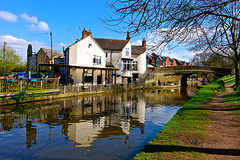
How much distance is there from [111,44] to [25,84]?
25.8 m

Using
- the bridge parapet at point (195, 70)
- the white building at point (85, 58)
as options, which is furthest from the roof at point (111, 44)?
the bridge parapet at point (195, 70)

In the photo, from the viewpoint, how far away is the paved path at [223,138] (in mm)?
5266

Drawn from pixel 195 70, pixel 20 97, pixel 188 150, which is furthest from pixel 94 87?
pixel 195 70

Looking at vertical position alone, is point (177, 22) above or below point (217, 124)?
above

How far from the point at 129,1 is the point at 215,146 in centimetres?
563

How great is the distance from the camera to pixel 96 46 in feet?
112

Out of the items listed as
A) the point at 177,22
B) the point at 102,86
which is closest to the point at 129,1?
the point at 177,22

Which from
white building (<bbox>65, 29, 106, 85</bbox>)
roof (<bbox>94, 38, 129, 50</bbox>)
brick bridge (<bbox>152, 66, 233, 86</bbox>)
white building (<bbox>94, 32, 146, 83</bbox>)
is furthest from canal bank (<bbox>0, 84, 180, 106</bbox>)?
brick bridge (<bbox>152, 66, 233, 86</bbox>)

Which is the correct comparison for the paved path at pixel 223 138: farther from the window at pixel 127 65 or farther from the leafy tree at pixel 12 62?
the leafy tree at pixel 12 62

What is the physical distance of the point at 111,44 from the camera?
41.5 metres

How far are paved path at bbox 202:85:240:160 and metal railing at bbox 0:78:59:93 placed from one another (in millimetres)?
17645

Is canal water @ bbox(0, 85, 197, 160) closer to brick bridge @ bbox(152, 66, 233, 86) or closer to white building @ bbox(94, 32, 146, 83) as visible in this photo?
white building @ bbox(94, 32, 146, 83)

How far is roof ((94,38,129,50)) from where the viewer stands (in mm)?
40375

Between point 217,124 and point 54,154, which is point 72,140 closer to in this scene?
point 54,154
